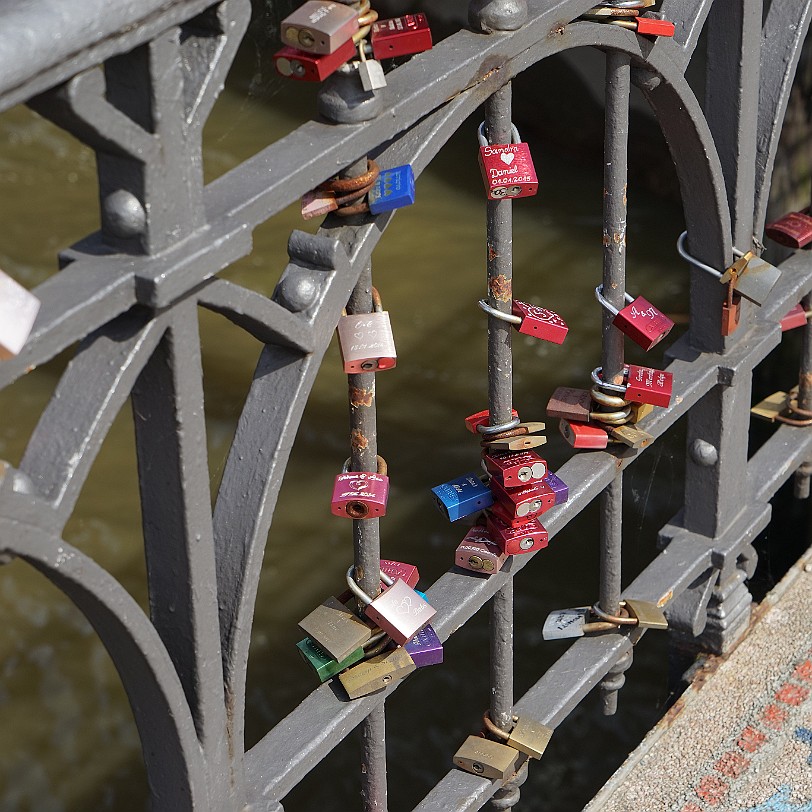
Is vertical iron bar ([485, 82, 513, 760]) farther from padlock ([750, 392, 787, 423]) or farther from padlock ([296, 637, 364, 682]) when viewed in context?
padlock ([750, 392, 787, 423])

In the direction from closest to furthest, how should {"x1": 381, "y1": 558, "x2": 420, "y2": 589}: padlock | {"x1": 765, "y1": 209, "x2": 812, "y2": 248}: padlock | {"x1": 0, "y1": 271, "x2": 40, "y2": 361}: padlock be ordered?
{"x1": 0, "y1": 271, "x2": 40, "y2": 361}: padlock
{"x1": 381, "y1": 558, "x2": 420, "y2": 589}: padlock
{"x1": 765, "y1": 209, "x2": 812, "y2": 248}: padlock

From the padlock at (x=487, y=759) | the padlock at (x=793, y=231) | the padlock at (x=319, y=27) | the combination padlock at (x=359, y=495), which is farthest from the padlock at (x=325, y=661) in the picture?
the padlock at (x=793, y=231)

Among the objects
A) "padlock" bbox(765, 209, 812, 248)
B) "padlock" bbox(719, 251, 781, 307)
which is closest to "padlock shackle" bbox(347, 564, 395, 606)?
"padlock" bbox(719, 251, 781, 307)

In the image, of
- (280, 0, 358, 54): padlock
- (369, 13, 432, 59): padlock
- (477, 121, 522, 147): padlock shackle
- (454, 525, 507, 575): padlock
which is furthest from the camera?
(454, 525, 507, 575): padlock

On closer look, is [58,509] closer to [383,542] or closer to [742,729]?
[742,729]

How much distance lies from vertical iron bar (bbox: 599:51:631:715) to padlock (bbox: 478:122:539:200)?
0.82 ft

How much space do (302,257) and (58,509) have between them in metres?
0.41

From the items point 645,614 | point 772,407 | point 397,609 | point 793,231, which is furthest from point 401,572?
point 772,407

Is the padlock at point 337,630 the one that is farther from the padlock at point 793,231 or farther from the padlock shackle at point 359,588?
the padlock at point 793,231

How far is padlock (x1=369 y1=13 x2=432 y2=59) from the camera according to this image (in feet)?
4.61

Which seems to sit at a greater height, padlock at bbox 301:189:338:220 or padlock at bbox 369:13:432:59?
padlock at bbox 369:13:432:59

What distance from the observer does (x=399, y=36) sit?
1424 millimetres

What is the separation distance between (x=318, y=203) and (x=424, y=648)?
0.65 m

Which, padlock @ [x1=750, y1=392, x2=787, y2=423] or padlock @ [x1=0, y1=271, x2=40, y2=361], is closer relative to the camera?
padlock @ [x1=0, y1=271, x2=40, y2=361]
